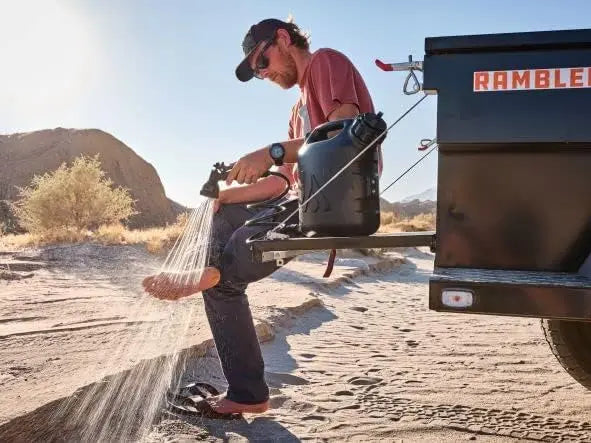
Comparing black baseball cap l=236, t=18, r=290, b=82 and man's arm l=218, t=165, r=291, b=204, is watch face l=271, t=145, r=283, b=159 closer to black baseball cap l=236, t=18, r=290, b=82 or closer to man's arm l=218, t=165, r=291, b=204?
man's arm l=218, t=165, r=291, b=204

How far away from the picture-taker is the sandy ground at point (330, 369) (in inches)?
114

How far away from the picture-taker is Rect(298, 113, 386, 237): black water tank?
240 cm

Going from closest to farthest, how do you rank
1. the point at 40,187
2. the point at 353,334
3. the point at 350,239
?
the point at 350,239, the point at 353,334, the point at 40,187

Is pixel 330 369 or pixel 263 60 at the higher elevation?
pixel 263 60

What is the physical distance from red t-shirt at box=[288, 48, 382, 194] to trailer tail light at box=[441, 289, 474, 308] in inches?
36.3

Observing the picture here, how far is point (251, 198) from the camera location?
10.8 ft

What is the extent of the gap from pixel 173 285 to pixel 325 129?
0.93m

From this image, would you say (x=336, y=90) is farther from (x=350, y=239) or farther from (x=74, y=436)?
(x=74, y=436)

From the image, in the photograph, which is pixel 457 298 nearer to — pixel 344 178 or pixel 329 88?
pixel 344 178

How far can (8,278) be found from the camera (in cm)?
900

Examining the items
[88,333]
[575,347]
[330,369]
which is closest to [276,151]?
[575,347]

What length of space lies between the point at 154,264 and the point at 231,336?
9.58 metres

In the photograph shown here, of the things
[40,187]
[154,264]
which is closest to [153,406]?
[154,264]

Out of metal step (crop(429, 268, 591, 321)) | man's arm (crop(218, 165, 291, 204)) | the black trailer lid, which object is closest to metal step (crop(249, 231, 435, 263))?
metal step (crop(429, 268, 591, 321))
